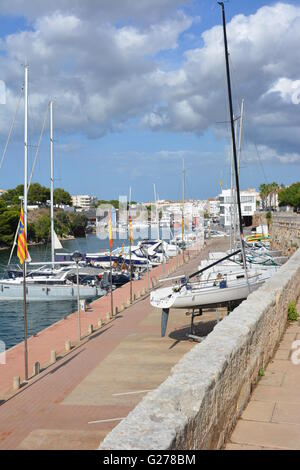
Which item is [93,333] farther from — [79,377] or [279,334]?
[279,334]

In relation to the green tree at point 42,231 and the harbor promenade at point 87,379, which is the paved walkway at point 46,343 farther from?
the green tree at point 42,231

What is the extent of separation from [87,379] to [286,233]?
158ft

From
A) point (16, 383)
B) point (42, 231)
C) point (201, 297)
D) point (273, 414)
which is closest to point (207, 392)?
point (273, 414)

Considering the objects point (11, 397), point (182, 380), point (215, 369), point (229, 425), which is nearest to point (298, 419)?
point (229, 425)

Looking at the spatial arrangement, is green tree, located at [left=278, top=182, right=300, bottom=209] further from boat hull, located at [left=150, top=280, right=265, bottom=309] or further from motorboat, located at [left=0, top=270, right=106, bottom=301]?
boat hull, located at [left=150, top=280, right=265, bottom=309]

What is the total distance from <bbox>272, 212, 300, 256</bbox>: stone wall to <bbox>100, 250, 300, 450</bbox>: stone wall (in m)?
44.7

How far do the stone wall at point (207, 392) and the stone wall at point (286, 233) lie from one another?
147ft

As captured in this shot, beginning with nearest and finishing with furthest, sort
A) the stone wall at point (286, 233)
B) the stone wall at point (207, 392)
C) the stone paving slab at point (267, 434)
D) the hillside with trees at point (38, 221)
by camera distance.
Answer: the stone wall at point (207, 392) < the stone paving slab at point (267, 434) < the stone wall at point (286, 233) < the hillside with trees at point (38, 221)

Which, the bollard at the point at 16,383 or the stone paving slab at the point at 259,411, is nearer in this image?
the stone paving slab at the point at 259,411

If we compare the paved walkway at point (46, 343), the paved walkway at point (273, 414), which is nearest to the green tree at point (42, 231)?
the paved walkway at point (46, 343)

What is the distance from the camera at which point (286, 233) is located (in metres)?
60.6

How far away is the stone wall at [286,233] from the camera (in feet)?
177

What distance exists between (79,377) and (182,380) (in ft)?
40.1
